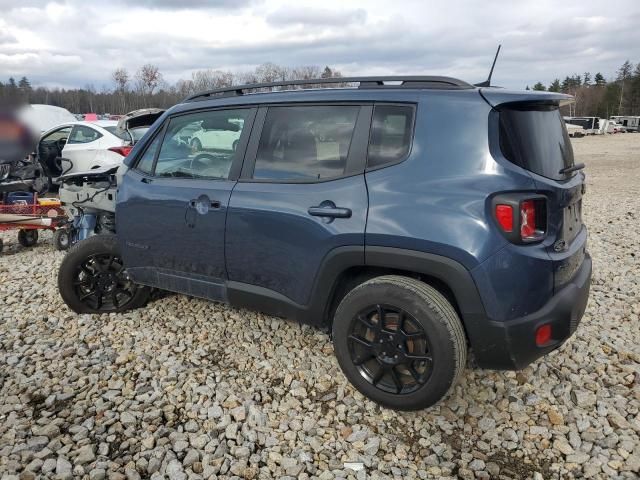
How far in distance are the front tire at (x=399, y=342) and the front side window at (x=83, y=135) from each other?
8865mm

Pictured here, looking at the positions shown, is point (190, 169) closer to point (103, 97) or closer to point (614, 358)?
point (614, 358)

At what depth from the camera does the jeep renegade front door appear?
3391 millimetres

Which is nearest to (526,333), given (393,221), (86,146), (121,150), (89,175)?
(393,221)

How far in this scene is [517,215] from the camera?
244 cm

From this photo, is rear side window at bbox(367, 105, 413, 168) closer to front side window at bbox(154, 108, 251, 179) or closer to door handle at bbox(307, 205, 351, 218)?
door handle at bbox(307, 205, 351, 218)

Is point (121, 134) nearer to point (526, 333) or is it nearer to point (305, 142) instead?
point (305, 142)

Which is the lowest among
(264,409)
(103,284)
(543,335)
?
(264,409)

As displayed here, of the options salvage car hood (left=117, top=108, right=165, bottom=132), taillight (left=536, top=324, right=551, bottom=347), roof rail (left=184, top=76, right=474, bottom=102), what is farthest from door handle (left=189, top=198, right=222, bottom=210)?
salvage car hood (left=117, top=108, right=165, bottom=132)

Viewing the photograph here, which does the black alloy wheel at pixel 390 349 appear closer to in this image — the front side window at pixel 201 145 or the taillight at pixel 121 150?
the front side window at pixel 201 145

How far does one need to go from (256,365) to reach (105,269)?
1.70 m

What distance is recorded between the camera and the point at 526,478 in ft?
8.14

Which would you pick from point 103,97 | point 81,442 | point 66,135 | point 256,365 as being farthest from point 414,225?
point 103,97

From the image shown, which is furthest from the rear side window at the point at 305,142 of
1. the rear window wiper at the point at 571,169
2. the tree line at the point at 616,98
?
the tree line at the point at 616,98

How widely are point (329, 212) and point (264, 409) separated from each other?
1232 mm
